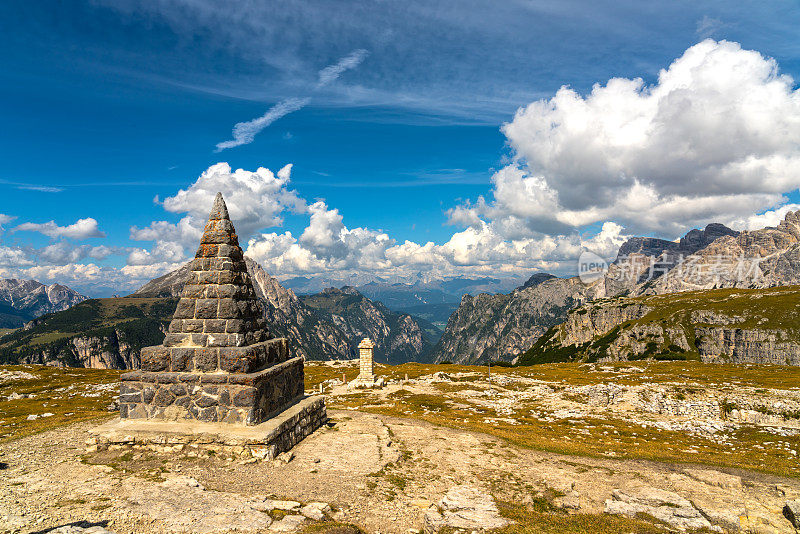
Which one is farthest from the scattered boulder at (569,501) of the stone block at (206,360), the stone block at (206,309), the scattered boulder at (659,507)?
the stone block at (206,309)

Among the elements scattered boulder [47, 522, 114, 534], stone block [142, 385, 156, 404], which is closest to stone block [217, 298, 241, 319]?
stone block [142, 385, 156, 404]

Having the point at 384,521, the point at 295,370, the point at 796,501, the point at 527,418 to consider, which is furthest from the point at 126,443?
the point at 527,418

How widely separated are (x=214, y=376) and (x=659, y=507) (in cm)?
1480

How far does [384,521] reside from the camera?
9.06 meters

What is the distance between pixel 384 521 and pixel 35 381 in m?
84.9

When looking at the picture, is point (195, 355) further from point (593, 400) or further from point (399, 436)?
point (593, 400)

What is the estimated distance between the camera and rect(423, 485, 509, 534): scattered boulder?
28.9 ft

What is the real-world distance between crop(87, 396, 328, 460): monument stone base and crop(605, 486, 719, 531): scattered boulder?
414 inches

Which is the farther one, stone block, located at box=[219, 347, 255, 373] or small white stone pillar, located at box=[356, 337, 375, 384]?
small white stone pillar, located at box=[356, 337, 375, 384]

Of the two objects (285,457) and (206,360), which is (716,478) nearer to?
(285,457)

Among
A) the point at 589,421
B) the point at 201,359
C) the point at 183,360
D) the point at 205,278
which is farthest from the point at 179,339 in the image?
the point at 589,421

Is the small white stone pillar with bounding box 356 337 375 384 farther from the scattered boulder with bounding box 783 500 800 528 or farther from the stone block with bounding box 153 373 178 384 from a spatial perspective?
the scattered boulder with bounding box 783 500 800 528

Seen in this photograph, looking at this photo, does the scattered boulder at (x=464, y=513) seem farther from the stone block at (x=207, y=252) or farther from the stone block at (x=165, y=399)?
the stone block at (x=207, y=252)

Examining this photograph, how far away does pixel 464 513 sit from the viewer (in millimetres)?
9523
